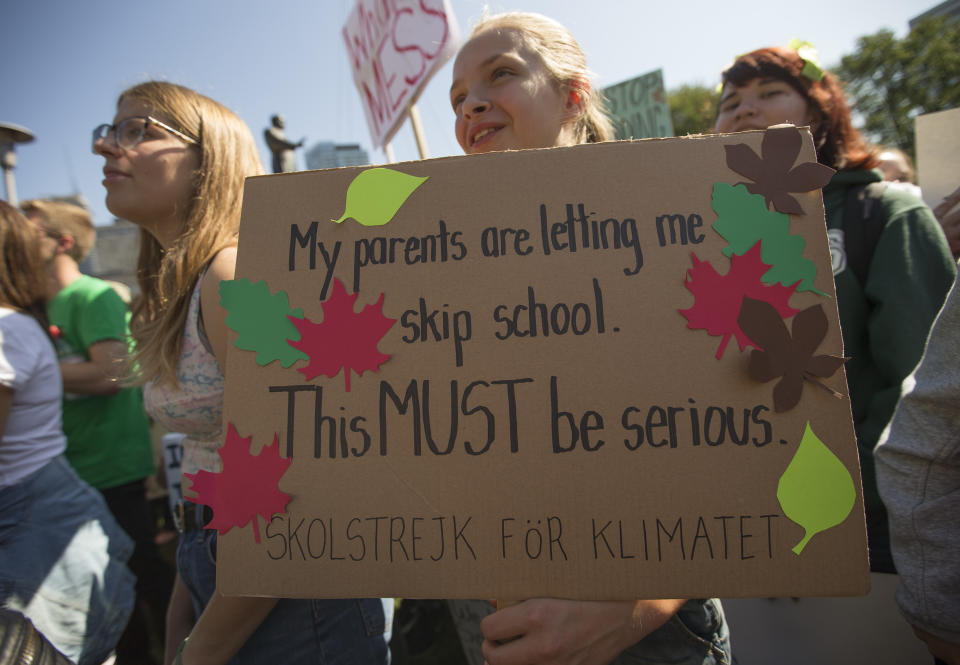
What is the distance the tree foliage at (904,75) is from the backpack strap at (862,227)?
17666mm

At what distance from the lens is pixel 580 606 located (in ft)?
2.51

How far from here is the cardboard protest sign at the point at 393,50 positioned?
82.0 inches

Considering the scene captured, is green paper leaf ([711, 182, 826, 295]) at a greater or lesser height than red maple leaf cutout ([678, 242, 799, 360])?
greater

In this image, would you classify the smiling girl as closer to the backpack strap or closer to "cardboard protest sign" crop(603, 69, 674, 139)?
the backpack strap

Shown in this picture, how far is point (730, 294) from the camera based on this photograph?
763 mm

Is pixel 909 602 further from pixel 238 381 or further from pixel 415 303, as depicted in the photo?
pixel 238 381

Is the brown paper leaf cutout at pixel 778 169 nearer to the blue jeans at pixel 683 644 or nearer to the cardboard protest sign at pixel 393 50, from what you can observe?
the blue jeans at pixel 683 644

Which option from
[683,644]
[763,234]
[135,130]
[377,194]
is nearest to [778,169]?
[763,234]

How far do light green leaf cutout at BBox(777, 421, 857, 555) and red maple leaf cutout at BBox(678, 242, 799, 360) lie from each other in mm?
166

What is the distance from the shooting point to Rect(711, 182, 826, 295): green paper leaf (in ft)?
2.48

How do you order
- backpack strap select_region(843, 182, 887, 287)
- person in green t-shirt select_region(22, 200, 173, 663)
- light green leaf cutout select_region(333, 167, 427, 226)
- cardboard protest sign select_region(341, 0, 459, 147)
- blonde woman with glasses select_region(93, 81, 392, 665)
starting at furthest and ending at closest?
person in green t-shirt select_region(22, 200, 173, 663)
cardboard protest sign select_region(341, 0, 459, 147)
backpack strap select_region(843, 182, 887, 287)
blonde woman with glasses select_region(93, 81, 392, 665)
light green leaf cutout select_region(333, 167, 427, 226)

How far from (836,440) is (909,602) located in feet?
1.37

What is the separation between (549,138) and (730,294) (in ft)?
1.90

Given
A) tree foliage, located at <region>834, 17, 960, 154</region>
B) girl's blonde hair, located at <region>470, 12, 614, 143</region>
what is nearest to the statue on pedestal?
girl's blonde hair, located at <region>470, 12, 614, 143</region>
